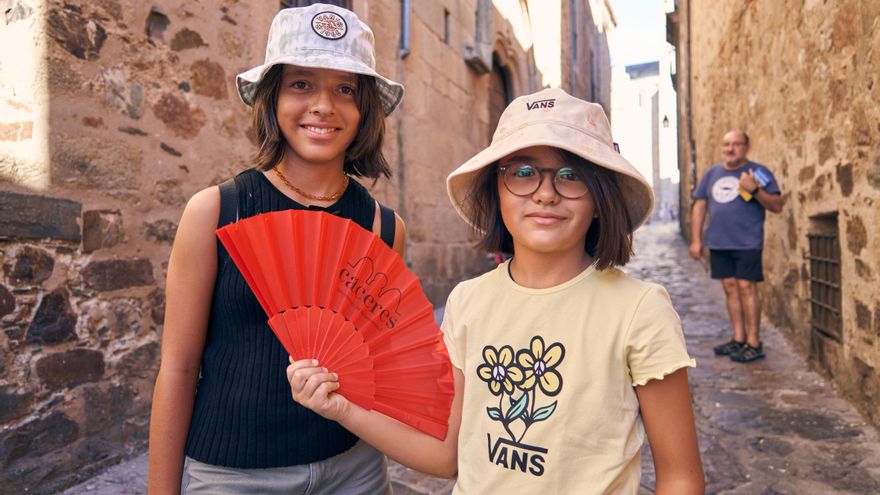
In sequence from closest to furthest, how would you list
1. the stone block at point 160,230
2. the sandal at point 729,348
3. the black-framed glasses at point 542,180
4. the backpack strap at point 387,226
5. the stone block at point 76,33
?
1. the black-framed glasses at point 542,180
2. the backpack strap at point 387,226
3. the stone block at point 76,33
4. the stone block at point 160,230
5. the sandal at point 729,348

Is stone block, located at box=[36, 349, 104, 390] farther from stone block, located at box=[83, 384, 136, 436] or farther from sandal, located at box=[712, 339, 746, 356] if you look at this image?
sandal, located at box=[712, 339, 746, 356]

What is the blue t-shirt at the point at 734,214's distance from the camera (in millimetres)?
4520

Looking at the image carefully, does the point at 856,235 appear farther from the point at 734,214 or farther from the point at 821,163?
the point at 734,214

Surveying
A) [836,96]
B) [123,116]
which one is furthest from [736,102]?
[123,116]

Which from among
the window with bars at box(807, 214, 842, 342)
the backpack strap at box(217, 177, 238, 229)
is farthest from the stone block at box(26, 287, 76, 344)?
the window with bars at box(807, 214, 842, 342)

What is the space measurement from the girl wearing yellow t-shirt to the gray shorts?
162 mm

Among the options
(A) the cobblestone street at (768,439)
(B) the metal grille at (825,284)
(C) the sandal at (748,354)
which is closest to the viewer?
(A) the cobblestone street at (768,439)

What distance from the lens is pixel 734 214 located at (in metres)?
4.59

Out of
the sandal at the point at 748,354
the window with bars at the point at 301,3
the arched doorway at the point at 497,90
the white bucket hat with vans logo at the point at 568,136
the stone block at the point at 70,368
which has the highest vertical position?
the arched doorway at the point at 497,90

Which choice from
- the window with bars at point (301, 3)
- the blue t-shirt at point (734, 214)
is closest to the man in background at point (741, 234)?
the blue t-shirt at point (734, 214)

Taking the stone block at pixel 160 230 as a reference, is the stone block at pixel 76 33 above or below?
above

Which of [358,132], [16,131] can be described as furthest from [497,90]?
[358,132]

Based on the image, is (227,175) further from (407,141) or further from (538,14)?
(538,14)

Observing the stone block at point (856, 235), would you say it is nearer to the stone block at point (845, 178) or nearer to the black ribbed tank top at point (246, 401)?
the stone block at point (845, 178)
